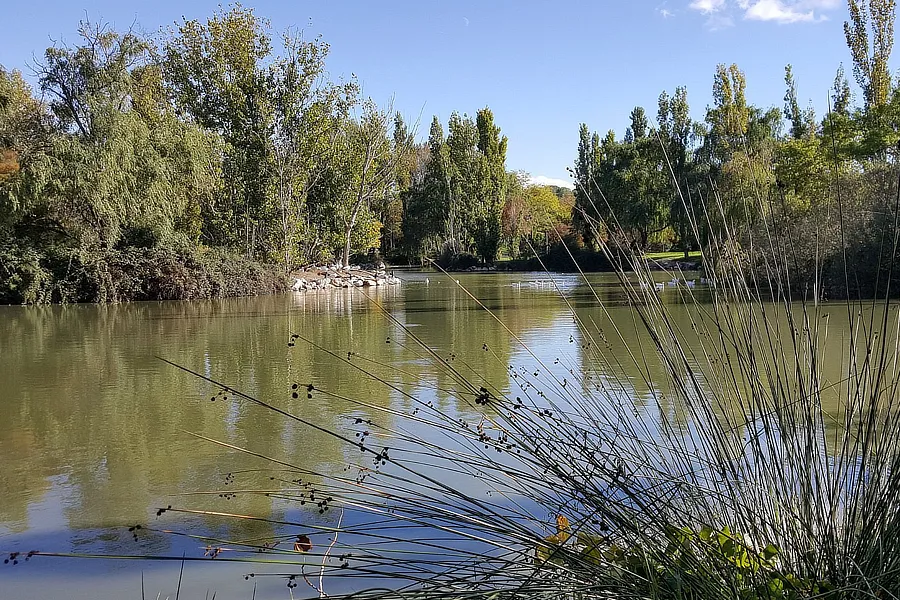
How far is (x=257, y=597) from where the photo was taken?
2.57 metres

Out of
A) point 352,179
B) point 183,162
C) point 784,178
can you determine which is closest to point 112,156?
point 183,162

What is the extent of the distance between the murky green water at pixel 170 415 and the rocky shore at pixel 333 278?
28.2 feet

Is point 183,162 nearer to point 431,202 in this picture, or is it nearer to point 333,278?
point 333,278

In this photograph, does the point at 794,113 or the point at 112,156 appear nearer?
the point at 794,113

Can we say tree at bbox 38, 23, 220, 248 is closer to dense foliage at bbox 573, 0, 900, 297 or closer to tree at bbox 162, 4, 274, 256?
tree at bbox 162, 4, 274, 256

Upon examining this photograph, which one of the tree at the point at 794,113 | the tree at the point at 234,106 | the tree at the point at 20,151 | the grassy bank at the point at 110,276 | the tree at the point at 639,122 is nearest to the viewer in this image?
the tree at the point at 794,113

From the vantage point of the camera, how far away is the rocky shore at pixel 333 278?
21248 millimetres

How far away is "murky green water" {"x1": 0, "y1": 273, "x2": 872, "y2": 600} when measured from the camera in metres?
2.93

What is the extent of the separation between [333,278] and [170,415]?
58.2ft

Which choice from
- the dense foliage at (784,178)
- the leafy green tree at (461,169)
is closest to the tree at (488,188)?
the leafy green tree at (461,169)

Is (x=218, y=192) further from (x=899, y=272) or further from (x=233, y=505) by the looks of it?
(x=233, y=505)

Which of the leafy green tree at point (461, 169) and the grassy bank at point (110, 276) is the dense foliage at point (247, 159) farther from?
the leafy green tree at point (461, 169)

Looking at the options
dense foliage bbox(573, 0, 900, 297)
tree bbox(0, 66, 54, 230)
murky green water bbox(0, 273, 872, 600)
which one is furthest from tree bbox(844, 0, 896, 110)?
tree bbox(0, 66, 54, 230)

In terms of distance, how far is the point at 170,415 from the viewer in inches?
214
